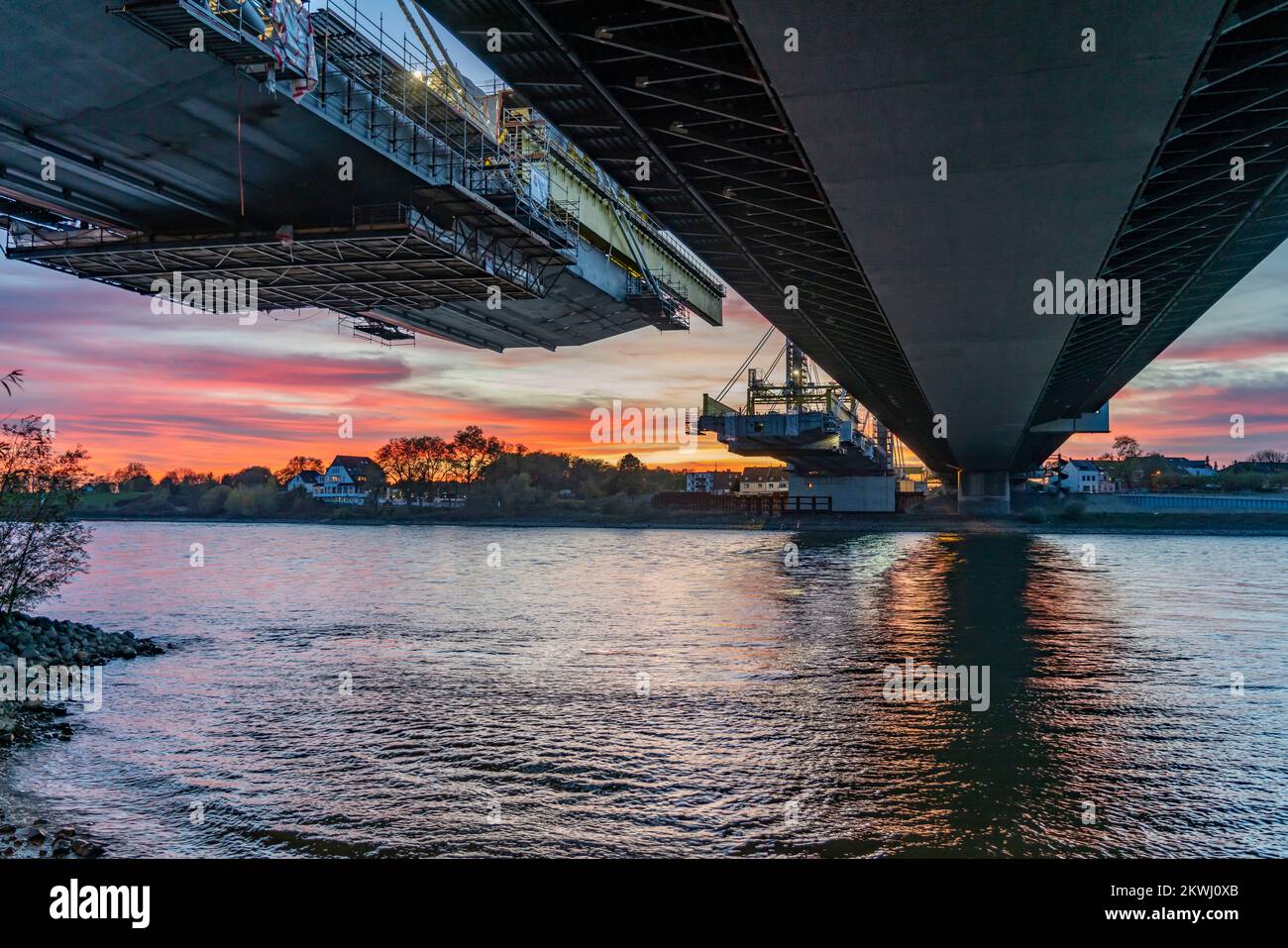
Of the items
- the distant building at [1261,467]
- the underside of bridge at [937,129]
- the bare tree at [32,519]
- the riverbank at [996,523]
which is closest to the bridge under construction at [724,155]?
the underside of bridge at [937,129]

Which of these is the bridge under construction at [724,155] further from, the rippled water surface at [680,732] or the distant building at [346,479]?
the distant building at [346,479]

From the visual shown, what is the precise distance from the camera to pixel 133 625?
27.4 meters

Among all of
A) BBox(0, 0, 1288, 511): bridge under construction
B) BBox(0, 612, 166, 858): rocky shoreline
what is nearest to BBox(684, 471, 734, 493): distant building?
BBox(0, 0, 1288, 511): bridge under construction

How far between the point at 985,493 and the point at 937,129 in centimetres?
9629

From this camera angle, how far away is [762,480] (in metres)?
177

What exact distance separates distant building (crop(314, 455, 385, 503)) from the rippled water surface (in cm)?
13560

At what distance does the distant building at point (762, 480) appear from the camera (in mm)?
166125

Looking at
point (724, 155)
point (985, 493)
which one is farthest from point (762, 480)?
point (724, 155)

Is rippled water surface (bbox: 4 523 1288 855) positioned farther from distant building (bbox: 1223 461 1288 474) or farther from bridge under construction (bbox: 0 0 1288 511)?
distant building (bbox: 1223 461 1288 474)

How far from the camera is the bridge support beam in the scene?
10269 centimetres

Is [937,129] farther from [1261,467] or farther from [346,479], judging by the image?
[1261,467]

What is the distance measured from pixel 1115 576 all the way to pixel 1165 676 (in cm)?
2710
